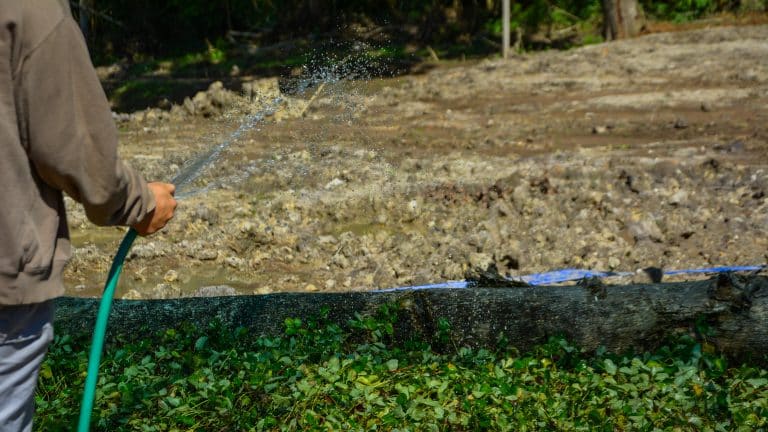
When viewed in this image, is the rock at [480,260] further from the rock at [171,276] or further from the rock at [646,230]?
the rock at [171,276]

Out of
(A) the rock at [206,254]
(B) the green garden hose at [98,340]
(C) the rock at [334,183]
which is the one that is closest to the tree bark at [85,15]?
(C) the rock at [334,183]

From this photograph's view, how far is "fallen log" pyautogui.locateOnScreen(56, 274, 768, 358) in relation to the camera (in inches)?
159

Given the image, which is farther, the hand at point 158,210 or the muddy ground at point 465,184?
the muddy ground at point 465,184

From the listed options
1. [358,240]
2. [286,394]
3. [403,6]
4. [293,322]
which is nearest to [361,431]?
[286,394]

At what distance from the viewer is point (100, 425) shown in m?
3.66

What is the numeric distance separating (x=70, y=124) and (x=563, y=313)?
8.87 ft

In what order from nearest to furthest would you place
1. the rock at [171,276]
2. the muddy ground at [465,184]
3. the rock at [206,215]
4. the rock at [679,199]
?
the muddy ground at [465,184] → the rock at [171,276] → the rock at [679,199] → the rock at [206,215]

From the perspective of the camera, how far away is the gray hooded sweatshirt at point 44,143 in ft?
6.28

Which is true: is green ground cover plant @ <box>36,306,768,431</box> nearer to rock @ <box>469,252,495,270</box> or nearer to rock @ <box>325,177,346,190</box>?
rock @ <box>469,252,495,270</box>

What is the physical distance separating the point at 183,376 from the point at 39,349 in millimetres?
1952

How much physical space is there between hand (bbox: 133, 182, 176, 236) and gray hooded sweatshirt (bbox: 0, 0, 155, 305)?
0.72 ft

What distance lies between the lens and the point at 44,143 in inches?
78.5

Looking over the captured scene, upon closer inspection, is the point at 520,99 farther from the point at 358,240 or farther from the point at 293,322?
the point at 293,322

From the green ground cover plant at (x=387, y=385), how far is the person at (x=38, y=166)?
1546mm
